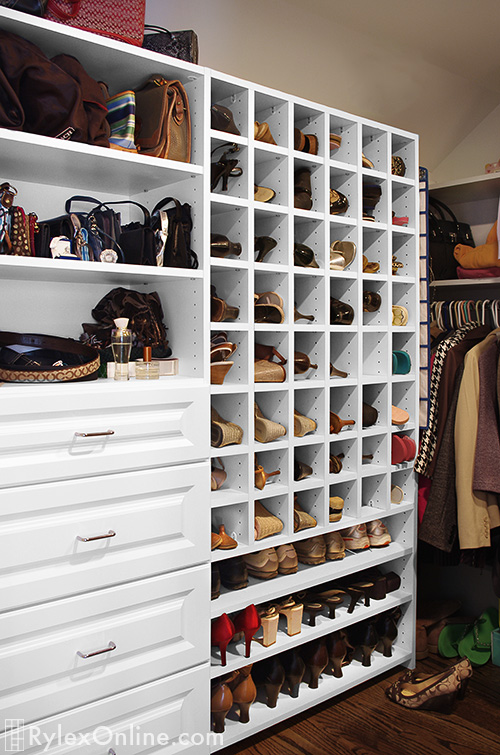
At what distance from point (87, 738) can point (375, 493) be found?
138 cm

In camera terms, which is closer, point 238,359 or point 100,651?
point 100,651

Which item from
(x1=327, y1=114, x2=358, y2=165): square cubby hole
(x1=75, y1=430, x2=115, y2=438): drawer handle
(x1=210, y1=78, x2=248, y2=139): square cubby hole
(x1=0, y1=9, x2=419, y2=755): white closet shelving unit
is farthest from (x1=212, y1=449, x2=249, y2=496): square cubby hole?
(x1=327, y1=114, x2=358, y2=165): square cubby hole

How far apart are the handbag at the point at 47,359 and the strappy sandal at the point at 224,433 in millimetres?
442

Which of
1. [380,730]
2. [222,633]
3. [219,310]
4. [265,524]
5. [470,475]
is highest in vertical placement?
[219,310]

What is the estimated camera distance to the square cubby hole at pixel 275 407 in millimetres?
2197

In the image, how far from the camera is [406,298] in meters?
2.67

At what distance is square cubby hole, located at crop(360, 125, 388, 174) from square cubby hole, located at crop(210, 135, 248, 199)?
67 centimetres

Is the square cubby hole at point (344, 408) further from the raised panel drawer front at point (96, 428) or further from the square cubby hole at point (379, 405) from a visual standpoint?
the raised panel drawer front at point (96, 428)

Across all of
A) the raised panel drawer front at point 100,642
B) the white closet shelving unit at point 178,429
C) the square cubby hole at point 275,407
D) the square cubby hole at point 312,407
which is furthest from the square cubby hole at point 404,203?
the raised panel drawer front at point 100,642

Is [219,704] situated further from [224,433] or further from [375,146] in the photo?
[375,146]

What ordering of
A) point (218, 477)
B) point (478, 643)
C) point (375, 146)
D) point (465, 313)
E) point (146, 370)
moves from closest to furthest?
point (146, 370) → point (218, 477) → point (375, 146) → point (478, 643) → point (465, 313)

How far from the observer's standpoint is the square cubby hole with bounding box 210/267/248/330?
2.00 metres

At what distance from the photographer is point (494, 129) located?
3.31 meters

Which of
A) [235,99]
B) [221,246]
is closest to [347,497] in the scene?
[221,246]
